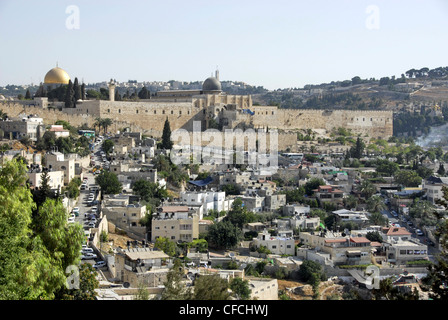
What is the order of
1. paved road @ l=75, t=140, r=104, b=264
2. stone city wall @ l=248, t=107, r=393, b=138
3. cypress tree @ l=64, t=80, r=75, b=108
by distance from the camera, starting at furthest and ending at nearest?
stone city wall @ l=248, t=107, r=393, b=138 → cypress tree @ l=64, t=80, r=75, b=108 → paved road @ l=75, t=140, r=104, b=264

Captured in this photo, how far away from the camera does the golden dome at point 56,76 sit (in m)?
28.3

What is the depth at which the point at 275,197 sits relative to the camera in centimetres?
1852

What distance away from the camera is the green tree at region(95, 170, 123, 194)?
1658cm

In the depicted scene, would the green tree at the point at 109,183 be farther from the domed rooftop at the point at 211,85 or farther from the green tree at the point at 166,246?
the domed rooftop at the point at 211,85

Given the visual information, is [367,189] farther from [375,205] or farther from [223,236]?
[223,236]

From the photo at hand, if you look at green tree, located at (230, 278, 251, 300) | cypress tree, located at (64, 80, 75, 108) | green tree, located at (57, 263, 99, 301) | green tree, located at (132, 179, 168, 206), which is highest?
cypress tree, located at (64, 80, 75, 108)

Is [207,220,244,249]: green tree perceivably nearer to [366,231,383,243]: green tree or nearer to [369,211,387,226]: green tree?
[366,231,383,243]: green tree

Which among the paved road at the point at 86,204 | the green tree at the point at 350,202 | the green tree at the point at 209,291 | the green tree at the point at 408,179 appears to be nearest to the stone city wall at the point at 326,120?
the green tree at the point at 408,179

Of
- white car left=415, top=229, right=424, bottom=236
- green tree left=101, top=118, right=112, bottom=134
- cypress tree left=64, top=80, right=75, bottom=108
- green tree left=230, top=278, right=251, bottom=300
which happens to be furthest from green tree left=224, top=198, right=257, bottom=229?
cypress tree left=64, top=80, right=75, bottom=108

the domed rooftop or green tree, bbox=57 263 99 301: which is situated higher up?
the domed rooftop

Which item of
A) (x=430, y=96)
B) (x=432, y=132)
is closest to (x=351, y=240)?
(x=432, y=132)

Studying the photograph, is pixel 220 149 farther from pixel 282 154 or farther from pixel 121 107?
pixel 121 107

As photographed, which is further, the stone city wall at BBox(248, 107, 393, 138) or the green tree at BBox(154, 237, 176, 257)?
the stone city wall at BBox(248, 107, 393, 138)
